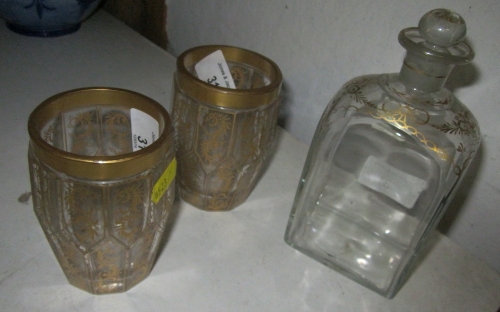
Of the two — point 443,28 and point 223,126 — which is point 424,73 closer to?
point 443,28

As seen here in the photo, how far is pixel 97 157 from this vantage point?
1.02 ft

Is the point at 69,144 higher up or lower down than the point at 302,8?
lower down

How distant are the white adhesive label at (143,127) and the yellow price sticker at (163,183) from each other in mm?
38

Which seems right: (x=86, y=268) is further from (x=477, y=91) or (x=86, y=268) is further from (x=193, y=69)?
(x=477, y=91)

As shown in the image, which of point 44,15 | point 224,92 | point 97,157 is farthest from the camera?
point 44,15

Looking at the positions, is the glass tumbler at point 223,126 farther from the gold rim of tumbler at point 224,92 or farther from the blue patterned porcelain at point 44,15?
the blue patterned porcelain at point 44,15

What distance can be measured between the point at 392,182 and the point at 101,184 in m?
0.32

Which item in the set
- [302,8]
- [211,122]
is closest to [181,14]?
[302,8]

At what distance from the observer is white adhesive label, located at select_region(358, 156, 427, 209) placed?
1.58ft

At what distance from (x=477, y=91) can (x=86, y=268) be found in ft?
1.41

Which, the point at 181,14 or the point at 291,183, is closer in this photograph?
the point at 291,183

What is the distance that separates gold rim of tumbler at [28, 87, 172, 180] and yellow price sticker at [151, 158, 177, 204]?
2 centimetres

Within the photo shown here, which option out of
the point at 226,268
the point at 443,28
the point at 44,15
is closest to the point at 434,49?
the point at 443,28

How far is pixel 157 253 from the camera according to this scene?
0.45 meters
